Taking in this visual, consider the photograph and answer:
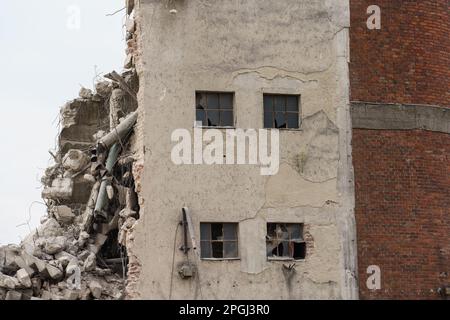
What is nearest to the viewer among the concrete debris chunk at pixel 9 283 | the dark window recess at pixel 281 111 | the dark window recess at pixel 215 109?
the concrete debris chunk at pixel 9 283

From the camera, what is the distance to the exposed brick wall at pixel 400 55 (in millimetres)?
20922

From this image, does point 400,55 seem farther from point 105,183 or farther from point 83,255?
point 83,255

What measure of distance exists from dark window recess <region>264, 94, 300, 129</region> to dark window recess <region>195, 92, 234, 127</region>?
81 cm

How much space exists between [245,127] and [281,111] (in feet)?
3.06

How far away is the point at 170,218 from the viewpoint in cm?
1956

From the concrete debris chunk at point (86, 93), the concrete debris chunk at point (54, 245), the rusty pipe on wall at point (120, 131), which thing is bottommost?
the concrete debris chunk at point (54, 245)

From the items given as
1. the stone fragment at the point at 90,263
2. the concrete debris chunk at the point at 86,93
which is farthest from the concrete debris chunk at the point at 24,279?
the concrete debris chunk at the point at 86,93

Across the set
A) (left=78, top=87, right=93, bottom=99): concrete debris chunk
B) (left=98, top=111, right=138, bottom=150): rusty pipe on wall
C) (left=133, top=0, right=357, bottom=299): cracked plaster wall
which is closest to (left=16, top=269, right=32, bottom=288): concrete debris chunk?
(left=133, top=0, right=357, bottom=299): cracked plaster wall

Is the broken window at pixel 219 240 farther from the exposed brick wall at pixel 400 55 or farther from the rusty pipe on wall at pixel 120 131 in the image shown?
the exposed brick wall at pixel 400 55

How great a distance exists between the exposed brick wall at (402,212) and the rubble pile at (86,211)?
4984 millimetres

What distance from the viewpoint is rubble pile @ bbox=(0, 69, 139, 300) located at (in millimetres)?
19953

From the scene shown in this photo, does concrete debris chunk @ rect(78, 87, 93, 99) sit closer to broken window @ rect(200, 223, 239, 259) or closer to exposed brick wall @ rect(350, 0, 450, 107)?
broken window @ rect(200, 223, 239, 259)
